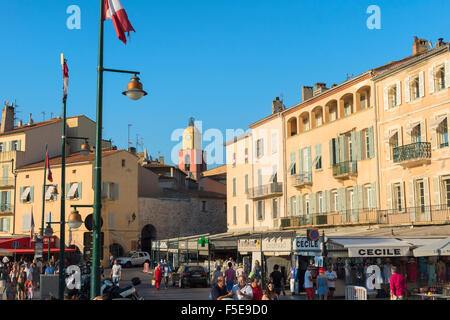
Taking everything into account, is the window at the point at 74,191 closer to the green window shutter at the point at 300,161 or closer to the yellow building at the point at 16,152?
the yellow building at the point at 16,152

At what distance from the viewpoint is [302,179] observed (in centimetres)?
4269

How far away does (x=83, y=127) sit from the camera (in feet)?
205

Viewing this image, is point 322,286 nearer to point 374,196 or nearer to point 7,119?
point 374,196

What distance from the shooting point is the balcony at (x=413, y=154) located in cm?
3145

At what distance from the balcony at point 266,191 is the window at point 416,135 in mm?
A: 14475

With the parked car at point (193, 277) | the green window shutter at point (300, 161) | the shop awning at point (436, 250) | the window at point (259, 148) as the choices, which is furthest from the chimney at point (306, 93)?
the shop awning at point (436, 250)

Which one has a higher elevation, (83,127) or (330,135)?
(83,127)

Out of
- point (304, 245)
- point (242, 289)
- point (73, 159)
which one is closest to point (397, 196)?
point (304, 245)

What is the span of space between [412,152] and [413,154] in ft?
0.54

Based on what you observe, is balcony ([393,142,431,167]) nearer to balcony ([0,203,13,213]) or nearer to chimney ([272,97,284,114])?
chimney ([272,97,284,114])

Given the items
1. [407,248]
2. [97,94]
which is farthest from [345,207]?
[97,94]

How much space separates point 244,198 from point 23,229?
68.9 feet

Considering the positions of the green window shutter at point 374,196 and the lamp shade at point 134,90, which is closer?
the lamp shade at point 134,90

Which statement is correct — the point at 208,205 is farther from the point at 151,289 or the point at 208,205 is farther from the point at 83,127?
the point at 151,289
